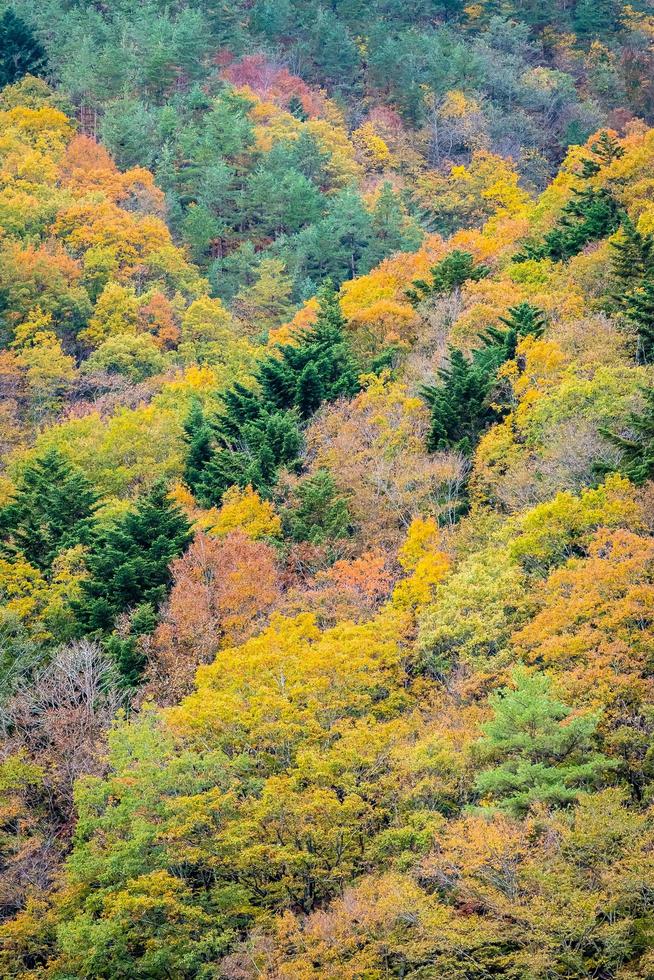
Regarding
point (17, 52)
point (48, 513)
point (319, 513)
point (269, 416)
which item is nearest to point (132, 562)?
point (319, 513)

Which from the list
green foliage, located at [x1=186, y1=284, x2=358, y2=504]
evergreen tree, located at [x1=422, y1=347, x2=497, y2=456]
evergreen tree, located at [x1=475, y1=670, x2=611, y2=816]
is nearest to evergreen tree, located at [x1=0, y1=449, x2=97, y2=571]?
green foliage, located at [x1=186, y1=284, x2=358, y2=504]

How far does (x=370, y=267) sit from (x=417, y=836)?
170 ft

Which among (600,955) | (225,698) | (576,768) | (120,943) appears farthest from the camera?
(225,698)

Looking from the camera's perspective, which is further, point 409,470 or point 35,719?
point 409,470

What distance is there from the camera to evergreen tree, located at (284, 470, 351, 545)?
4122 centimetres

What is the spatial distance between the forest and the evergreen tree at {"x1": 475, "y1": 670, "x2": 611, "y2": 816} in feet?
0.30

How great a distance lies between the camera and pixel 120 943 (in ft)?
88.0

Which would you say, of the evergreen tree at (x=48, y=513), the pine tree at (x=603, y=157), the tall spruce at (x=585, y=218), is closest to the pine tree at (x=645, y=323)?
the tall spruce at (x=585, y=218)

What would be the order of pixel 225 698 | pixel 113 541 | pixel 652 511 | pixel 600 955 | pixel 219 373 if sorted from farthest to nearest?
pixel 219 373 < pixel 113 541 < pixel 652 511 < pixel 225 698 < pixel 600 955

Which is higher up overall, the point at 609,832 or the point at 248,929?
the point at 609,832

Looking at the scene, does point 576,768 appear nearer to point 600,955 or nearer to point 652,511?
point 600,955

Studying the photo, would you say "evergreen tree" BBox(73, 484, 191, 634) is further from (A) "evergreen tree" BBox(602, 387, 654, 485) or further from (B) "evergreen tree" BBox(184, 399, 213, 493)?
(A) "evergreen tree" BBox(602, 387, 654, 485)

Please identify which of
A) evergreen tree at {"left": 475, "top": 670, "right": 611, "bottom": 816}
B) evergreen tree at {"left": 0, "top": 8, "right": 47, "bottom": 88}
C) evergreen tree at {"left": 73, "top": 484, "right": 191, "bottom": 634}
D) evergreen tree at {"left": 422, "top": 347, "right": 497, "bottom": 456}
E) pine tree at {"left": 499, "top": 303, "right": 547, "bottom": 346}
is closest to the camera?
evergreen tree at {"left": 475, "top": 670, "right": 611, "bottom": 816}

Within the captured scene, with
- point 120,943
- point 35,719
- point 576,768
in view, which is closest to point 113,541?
point 35,719
